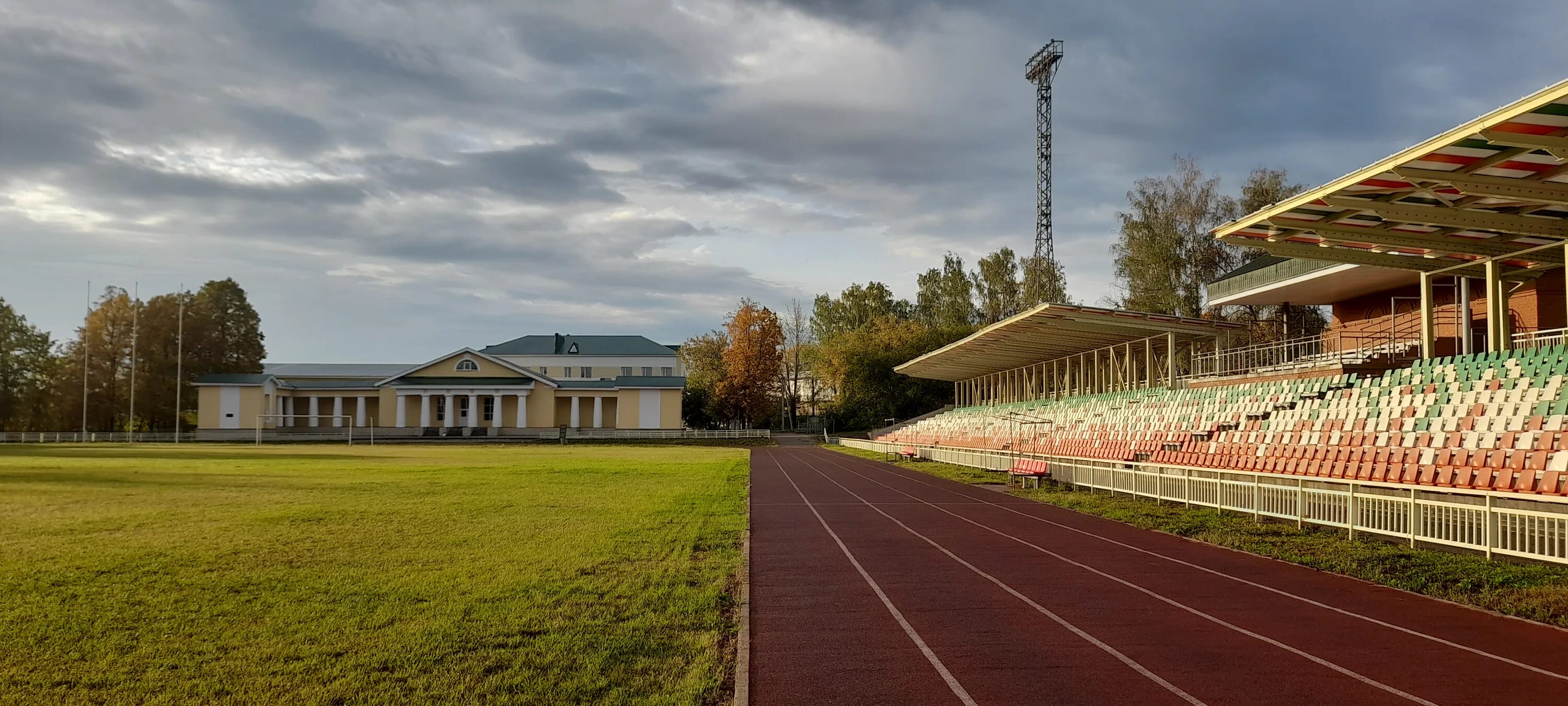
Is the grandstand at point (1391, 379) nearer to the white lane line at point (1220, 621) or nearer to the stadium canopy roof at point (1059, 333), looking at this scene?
the stadium canopy roof at point (1059, 333)

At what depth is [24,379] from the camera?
77250mm

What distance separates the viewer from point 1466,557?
11859 mm

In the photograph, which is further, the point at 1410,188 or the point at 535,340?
the point at 535,340

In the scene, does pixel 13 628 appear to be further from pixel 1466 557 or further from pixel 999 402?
pixel 999 402

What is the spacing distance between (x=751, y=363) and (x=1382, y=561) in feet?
231

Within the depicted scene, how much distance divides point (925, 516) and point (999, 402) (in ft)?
135

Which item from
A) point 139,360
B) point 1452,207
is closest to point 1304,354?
point 1452,207

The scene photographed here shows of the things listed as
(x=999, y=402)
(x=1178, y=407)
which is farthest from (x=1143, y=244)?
(x=1178, y=407)

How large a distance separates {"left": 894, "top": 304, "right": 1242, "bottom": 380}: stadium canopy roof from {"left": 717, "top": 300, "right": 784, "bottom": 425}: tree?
30.5m

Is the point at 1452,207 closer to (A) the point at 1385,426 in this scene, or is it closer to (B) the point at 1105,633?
(A) the point at 1385,426

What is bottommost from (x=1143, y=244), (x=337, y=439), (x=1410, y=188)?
(x=337, y=439)

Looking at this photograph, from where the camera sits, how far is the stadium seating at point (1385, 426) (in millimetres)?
14039

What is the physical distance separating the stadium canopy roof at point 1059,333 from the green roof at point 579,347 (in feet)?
183

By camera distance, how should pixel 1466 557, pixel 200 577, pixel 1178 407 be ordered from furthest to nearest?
pixel 1178 407 → pixel 1466 557 → pixel 200 577
